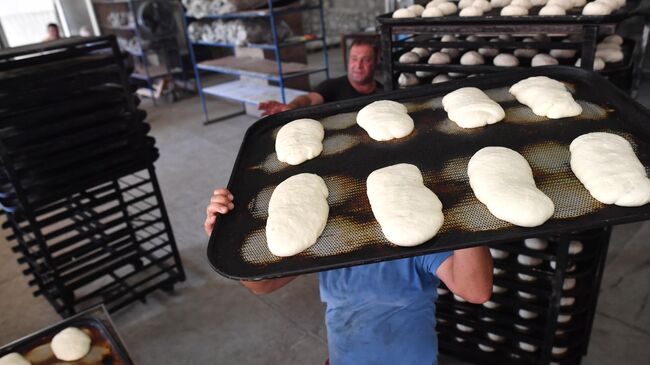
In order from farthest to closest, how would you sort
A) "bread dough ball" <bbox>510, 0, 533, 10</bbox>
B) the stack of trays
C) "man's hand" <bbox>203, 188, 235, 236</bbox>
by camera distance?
1. "bread dough ball" <bbox>510, 0, 533, 10</bbox>
2. the stack of trays
3. "man's hand" <bbox>203, 188, 235, 236</bbox>

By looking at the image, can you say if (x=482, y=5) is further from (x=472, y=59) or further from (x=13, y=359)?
(x=13, y=359)

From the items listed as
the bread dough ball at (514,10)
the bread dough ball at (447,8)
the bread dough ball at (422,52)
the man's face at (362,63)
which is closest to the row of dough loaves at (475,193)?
the bread dough ball at (514,10)

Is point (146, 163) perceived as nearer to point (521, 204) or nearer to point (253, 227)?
point (253, 227)

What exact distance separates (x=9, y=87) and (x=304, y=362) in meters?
1.75

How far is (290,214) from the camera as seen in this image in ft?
3.17

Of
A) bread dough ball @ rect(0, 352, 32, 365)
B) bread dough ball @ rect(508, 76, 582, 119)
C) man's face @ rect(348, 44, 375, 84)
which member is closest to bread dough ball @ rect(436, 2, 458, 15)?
man's face @ rect(348, 44, 375, 84)

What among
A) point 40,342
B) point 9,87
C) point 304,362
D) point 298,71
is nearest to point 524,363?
point 304,362

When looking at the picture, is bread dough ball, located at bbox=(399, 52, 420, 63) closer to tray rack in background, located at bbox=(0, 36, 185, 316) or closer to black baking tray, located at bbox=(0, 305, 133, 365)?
tray rack in background, located at bbox=(0, 36, 185, 316)

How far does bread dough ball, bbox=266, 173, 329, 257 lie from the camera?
34.4 inches

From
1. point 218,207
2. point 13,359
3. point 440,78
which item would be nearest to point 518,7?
point 440,78

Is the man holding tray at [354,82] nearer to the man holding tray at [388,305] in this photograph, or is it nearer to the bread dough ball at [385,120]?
the bread dough ball at [385,120]

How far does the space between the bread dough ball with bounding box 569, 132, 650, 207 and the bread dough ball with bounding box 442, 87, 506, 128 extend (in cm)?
22

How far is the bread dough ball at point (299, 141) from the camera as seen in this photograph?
115 centimetres

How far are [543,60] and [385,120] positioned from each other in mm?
1017
